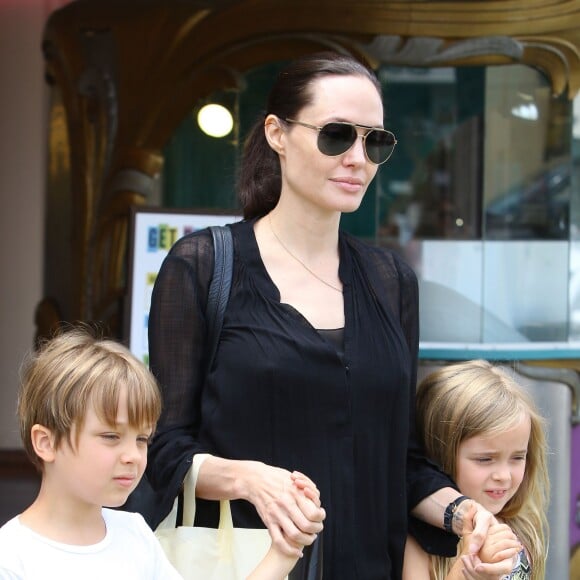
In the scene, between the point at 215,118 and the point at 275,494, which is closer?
the point at 275,494

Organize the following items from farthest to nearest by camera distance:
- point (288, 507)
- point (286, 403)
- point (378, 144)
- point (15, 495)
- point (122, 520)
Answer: point (15, 495), point (378, 144), point (286, 403), point (122, 520), point (288, 507)

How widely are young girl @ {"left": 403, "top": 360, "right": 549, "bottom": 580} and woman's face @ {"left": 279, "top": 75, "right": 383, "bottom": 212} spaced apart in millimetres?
550

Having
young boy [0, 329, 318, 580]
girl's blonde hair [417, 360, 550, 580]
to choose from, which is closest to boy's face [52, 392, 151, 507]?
young boy [0, 329, 318, 580]

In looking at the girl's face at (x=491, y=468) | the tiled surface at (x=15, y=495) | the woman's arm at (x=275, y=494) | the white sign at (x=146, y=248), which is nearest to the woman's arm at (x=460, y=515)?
the girl's face at (x=491, y=468)

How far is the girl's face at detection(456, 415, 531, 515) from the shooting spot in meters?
2.56

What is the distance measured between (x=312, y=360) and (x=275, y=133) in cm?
52

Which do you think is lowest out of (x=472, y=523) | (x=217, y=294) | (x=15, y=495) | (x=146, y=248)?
(x=15, y=495)

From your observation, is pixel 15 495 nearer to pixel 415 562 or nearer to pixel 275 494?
pixel 415 562

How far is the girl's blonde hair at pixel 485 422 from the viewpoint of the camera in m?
2.58

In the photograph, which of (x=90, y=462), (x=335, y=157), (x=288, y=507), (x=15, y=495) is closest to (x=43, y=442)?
(x=90, y=462)

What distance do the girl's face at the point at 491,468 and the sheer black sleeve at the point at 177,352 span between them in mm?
648

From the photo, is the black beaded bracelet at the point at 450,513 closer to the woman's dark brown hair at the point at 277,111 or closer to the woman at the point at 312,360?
the woman at the point at 312,360

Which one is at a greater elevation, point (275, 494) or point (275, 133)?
point (275, 133)

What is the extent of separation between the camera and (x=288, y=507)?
1.97 metres
